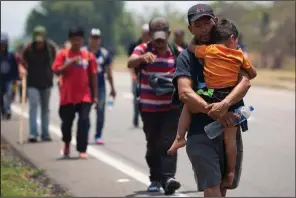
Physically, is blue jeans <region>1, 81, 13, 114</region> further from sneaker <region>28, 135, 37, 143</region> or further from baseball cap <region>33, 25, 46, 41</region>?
baseball cap <region>33, 25, 46, 41</region>

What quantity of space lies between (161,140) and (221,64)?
258 cm

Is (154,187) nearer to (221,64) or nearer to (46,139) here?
(221,64)

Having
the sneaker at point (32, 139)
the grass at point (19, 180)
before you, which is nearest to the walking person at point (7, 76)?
the sneaker at point (32, 139)

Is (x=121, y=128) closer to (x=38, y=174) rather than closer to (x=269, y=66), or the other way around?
(x=38, y=174)

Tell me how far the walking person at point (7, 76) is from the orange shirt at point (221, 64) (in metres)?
9.70

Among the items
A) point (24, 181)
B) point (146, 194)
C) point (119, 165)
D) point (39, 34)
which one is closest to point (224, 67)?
point (146, 194)

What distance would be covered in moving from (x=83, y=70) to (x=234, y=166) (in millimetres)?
4841

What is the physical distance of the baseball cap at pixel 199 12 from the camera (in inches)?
212

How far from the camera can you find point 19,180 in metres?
8.57

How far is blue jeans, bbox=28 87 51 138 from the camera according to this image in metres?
12.0

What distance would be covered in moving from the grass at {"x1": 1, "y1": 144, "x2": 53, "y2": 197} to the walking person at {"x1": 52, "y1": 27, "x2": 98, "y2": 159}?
833 millimetres

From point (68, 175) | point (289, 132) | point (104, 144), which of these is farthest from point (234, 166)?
point (289, 132)

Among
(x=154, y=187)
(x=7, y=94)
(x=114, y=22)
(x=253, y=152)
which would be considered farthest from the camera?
(x=114, y=22)

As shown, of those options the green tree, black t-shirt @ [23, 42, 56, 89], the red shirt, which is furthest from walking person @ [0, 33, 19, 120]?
the green tree
